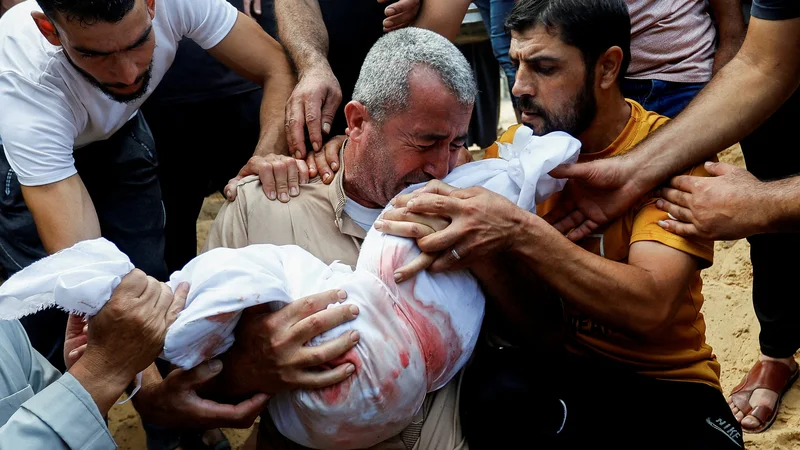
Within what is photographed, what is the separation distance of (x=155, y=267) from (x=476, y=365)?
1.41 metres

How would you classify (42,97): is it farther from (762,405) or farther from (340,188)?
(762,405)

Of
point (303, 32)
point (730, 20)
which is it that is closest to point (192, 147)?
point (303, 32)

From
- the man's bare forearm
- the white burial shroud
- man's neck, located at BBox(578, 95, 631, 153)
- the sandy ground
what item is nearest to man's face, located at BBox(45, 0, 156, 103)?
the white burial shroud

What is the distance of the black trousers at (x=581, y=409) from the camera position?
2.13 m

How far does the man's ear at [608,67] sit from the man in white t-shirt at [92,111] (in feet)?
3.60

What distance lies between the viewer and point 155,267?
3.07m

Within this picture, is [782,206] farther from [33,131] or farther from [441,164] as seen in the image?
[33,131]

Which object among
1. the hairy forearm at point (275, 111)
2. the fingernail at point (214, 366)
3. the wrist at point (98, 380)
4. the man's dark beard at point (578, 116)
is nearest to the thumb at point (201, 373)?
the fingernail at point (214, 366)

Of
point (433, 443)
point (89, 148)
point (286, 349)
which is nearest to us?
point (286, 349)

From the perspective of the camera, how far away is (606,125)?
2.45 metres

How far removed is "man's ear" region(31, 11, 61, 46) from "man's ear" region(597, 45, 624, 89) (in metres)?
1.62

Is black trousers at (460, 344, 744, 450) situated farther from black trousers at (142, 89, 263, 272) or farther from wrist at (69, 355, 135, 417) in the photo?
black trousers at (142, 89, 263, 272)

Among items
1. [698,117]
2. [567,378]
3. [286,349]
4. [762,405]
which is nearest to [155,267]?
[286,349]

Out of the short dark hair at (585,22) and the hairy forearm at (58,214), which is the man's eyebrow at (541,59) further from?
the hairy forearm at (58,214)
